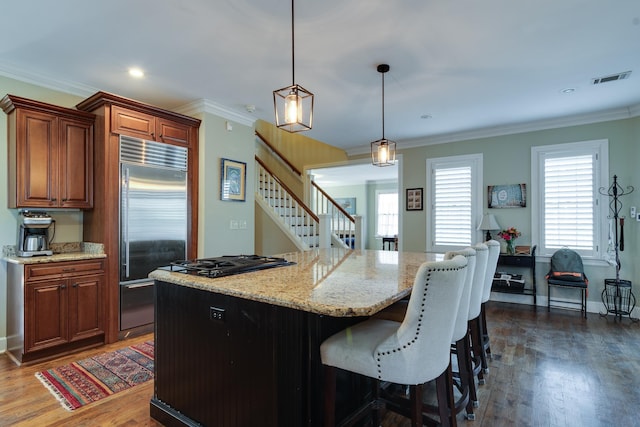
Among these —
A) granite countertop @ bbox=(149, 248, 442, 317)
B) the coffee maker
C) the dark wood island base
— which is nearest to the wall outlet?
the dark wood island base

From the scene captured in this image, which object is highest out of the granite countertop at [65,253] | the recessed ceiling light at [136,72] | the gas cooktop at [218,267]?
the recessed ceiling light at [136,72]

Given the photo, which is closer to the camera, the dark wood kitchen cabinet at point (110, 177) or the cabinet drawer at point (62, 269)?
the cabinet drawer at point (62, 269)

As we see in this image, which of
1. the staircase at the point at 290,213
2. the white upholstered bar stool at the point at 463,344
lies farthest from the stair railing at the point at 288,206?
the white upholstered bar stool at the point at 463,344

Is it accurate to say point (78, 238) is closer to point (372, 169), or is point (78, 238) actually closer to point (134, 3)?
point (134, 3)

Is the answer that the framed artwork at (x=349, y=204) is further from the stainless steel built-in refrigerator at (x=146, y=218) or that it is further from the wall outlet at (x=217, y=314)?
the wall outlet at (x=217, y=314)

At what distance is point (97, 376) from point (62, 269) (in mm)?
1051

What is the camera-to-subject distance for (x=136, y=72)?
3285 millimetres

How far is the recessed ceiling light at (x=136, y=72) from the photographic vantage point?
3224 millimetres

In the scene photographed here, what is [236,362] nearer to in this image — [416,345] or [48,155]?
[416,345]

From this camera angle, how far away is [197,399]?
1849 millimetres

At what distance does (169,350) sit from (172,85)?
278 centimetres

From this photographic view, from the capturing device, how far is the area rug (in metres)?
2.39

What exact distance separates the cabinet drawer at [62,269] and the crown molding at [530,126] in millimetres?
4675

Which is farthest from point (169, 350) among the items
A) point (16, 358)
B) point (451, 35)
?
point (451, 35)
